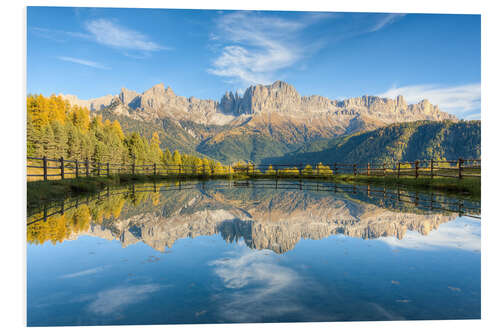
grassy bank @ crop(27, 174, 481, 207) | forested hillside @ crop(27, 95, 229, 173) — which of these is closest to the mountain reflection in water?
grassy bank @ crop(27, 174, 481, 207)

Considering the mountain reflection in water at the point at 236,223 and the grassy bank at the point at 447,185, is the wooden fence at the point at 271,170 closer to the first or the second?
the grassy bank at the point at 447,185

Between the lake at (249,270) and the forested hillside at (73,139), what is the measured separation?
2676cm

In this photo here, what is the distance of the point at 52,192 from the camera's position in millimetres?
12953

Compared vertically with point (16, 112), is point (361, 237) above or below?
below

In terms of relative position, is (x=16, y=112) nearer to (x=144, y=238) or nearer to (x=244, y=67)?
(x=144, y=238)

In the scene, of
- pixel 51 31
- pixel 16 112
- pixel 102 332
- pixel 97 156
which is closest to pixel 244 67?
pixel 51 31

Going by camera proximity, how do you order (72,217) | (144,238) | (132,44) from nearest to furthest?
(144,238) < (72,217) < (132,44)

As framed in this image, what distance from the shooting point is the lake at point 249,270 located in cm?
350

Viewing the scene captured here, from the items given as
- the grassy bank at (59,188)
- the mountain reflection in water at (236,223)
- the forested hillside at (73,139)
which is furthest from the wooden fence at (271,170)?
the mountain reflection in water at (236,223)

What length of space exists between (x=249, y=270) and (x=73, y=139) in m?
55.8

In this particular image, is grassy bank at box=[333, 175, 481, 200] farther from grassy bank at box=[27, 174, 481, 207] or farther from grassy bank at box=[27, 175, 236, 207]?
grassy bank at box=[27, 175, 236, 207]

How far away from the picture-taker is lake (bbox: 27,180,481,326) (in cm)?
350

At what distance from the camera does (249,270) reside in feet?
15.3
